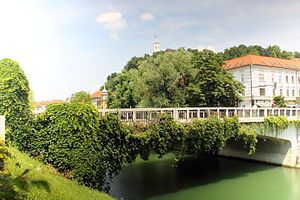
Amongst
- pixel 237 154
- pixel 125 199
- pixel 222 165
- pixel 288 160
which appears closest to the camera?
pixel 125 199

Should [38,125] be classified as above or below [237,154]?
above

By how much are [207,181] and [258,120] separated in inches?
184

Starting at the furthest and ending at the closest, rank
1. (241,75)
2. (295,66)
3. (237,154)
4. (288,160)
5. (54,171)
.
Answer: (295,66) → (241,75) → (237,154) → (288,160) → (54,171)

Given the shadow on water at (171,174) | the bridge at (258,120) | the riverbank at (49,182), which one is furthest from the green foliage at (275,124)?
the riverbank at (49,182)

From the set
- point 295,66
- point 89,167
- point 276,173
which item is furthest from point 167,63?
point 295,66

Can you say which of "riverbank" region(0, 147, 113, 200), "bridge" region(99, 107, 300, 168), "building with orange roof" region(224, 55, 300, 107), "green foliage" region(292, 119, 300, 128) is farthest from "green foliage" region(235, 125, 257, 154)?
"building with orange roof" region(224, 55, 300, 107)

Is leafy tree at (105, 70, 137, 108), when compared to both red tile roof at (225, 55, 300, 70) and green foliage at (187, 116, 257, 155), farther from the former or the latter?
green foliage at (187, 116, 257, 155)

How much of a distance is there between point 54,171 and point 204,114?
8.12 meters

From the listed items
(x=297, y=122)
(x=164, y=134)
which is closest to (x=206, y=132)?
(x=164, y=134)

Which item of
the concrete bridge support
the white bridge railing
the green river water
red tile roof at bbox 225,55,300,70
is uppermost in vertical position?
red tile roof at bbox 225,55,300,70

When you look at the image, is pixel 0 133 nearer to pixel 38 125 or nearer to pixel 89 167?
pixel 38 125

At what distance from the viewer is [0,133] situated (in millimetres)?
8375

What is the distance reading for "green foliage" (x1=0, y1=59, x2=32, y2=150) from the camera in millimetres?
10773

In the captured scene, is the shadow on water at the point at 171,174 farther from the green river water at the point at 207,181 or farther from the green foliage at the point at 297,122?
the green foliage at the point at 297,122
